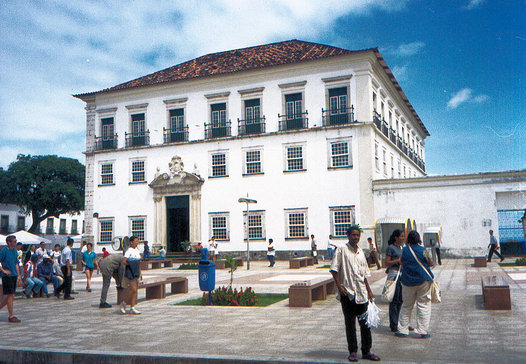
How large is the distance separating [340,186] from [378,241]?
599 cm

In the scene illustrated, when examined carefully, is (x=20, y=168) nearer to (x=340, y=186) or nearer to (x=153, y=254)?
(x=153, y=254)

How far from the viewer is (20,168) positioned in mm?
56875

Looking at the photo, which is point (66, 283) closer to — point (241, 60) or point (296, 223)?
point (296, 223)

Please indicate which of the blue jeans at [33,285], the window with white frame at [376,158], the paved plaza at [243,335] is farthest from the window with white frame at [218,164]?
the paved plaza at [243,335]

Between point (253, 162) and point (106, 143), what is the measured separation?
11.9m

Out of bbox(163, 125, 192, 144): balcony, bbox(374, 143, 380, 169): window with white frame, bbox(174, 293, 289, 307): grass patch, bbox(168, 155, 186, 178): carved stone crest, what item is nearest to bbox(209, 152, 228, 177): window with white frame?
bbox(168, 155, 186, 178): carved stone crest

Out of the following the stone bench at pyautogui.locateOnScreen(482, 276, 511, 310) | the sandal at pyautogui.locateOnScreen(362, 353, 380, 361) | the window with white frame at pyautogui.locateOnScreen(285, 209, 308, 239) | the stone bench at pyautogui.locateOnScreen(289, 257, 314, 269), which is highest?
the window with white frame at pyautogui.locateOnScreen(285, 209, 308, 239)

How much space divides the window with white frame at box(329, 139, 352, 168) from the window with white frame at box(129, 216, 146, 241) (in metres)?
13.8

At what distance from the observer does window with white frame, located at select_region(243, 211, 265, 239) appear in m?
32.4

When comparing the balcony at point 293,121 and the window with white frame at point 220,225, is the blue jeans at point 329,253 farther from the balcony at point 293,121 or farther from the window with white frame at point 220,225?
the balcony at point 293,121

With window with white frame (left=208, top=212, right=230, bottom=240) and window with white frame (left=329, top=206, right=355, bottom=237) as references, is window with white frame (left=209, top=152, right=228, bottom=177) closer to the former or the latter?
window with white frame (left=208, top=212, right=230, bottom=240)

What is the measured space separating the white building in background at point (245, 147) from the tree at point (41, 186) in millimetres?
22509

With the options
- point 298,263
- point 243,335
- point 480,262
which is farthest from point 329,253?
point 243,335

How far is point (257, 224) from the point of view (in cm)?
3259
